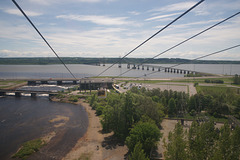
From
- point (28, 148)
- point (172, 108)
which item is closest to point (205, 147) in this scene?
point (172, 108)

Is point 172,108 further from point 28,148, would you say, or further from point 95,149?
point 28,148

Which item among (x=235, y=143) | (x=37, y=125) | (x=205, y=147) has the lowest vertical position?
(x=37, y=125)

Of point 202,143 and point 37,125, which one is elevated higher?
point 202,143

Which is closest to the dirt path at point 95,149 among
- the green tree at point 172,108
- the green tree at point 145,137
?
the green tree at point 145,137

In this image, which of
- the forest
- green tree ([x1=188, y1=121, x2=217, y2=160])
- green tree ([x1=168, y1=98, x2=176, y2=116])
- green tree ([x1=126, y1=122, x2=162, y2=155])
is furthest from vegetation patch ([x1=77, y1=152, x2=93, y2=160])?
green tree ([x1=168, y1=98, x2=176, y2=116])

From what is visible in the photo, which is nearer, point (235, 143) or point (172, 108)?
point (235, 143)

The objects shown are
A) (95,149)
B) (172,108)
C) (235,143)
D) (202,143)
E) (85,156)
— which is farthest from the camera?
(172,108)

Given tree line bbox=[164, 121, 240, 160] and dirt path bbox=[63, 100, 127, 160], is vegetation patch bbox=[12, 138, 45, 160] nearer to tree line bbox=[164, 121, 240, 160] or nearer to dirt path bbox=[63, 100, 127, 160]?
dirt path bbox=[63, 100, 127, 160]
